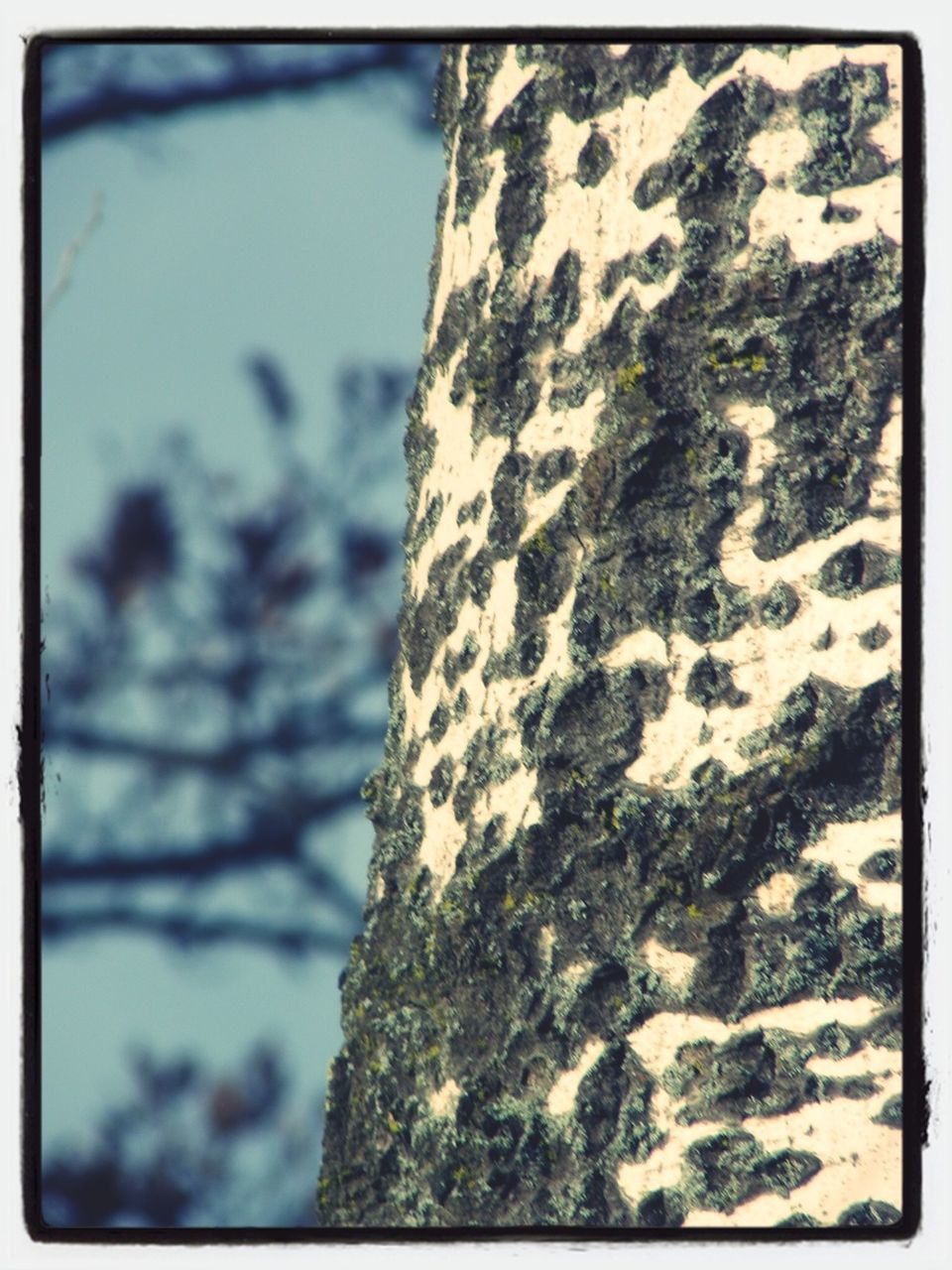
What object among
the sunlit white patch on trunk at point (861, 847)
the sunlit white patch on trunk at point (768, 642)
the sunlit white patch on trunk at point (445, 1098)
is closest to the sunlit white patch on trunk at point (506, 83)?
the sunlit white patch on trunk at point (768, 642)

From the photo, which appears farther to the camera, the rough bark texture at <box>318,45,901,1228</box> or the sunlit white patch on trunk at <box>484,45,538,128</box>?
the sunlit white patch on trunk at <box>484,45,538,128</box>

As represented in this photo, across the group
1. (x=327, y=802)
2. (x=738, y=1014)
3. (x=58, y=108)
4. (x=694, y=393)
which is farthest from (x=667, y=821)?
(x=58, y=108)

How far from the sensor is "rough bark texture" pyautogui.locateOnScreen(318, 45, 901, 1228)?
568 millimetres

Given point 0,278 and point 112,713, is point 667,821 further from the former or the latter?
point 0,278

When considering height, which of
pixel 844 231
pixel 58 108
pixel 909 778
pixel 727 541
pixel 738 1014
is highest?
pixel 58 108

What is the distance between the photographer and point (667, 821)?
0.58 m

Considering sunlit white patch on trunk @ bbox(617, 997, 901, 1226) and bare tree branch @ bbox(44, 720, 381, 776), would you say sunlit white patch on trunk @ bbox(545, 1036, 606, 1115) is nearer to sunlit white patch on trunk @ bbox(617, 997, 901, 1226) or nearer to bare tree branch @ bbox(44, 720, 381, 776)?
sunlit white patch on trunk @ bbox(617, 997, 901, 1226)

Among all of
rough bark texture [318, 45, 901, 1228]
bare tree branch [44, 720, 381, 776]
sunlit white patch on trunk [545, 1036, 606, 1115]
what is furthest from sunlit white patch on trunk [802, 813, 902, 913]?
bare tree branch [44, 720, 381, 776]

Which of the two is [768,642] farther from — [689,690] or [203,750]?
[203,750]

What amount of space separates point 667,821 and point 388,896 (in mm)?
250

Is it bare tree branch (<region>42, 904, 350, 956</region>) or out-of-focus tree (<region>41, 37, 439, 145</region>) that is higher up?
out-of-focus tree (<region>41, 37, 439, 145</region>)

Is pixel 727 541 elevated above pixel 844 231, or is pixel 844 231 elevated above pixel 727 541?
pixel 844 231

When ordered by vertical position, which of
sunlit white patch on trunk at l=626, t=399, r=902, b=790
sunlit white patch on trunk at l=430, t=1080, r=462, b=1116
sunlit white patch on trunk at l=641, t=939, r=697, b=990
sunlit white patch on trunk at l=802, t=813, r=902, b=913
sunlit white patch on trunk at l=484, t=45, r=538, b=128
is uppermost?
sunlit white patch on trunk at l=484, t=45, r=538, b=128

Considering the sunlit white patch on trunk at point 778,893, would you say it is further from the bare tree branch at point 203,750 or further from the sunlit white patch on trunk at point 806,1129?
the bare tree branch at point 203,750
